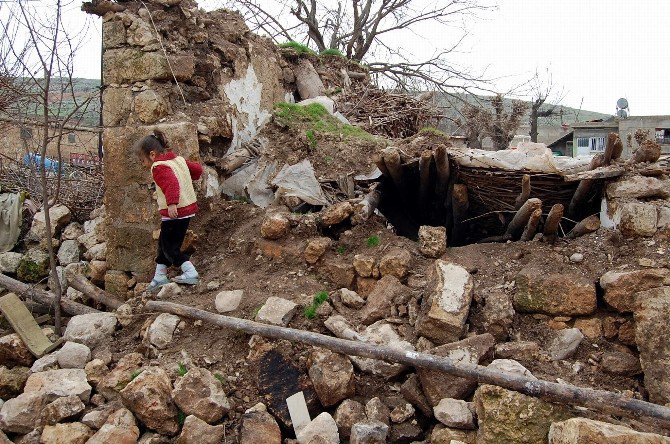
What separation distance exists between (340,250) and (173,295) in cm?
136

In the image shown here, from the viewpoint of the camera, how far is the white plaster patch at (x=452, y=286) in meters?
3.58

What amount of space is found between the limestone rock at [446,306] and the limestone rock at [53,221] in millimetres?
4607

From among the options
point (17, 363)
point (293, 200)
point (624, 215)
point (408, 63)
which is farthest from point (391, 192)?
point (408, 63)

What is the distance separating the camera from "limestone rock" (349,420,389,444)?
3043 mm

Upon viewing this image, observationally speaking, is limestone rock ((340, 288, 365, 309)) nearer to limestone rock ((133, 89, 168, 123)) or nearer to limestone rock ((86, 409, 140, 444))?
→ limestone rock ((86, 409, 140, 444))

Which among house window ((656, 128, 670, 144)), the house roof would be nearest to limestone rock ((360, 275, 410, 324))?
house window ((656, 128, 670, 144))

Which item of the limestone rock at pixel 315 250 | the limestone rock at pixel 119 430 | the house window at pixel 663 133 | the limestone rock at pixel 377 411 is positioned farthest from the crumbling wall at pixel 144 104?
the house window at pixel 663 133

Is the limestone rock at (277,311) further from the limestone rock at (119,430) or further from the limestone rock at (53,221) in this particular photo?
the limestone rock at (53,221)

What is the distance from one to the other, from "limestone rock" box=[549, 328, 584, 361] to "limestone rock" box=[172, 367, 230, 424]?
1.99 metres

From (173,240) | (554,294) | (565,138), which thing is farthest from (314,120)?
(565,138)

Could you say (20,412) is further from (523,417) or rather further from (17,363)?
(523,417)

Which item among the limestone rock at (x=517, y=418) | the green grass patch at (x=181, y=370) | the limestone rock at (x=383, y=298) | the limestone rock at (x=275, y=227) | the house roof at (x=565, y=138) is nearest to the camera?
the limestone rock at (x=517, y=418)

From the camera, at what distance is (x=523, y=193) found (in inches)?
166

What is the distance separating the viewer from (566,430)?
262cm
